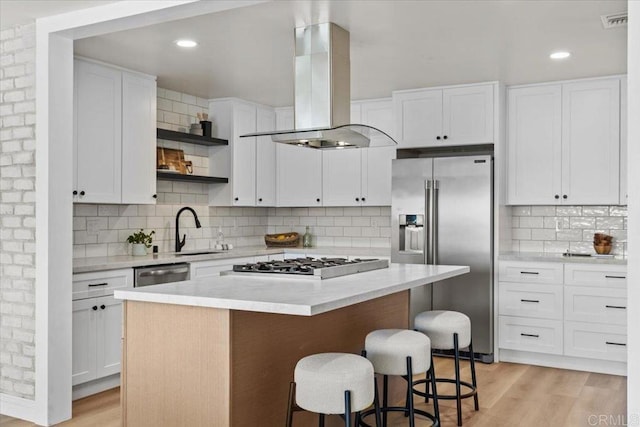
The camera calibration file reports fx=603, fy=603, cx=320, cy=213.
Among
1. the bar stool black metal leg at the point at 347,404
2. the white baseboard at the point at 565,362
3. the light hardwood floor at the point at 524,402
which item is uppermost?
the bar stool black metal leg at the point at 347,404

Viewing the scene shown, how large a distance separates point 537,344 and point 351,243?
225cm

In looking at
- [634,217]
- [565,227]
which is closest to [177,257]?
[565,227]

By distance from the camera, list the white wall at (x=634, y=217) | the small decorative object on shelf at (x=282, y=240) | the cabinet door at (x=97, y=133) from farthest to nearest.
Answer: the small decorative object on shelf at (x=282, y=240) < the cabinet door at (x=97, y=133) < the white wall at (x=634, y=217)

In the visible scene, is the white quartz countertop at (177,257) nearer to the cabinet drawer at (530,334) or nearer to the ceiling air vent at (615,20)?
the cabinet drawer at (530,334)

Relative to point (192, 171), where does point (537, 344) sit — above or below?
below

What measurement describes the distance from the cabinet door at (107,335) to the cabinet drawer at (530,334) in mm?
3235

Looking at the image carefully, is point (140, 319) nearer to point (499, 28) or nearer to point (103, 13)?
point (103, 13)

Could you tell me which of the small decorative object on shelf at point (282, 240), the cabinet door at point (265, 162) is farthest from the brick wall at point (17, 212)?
the small decorative object on shelf at point (282, 240)

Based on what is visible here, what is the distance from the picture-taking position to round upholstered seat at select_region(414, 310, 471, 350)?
12.1ft

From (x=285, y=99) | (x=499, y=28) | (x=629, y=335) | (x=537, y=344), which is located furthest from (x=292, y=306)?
(x=285, y=99)

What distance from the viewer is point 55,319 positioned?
149 inches

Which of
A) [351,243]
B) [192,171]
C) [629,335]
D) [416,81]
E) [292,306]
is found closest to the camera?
[629,335]

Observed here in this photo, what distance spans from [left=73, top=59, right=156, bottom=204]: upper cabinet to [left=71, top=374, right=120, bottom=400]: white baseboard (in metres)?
1.33

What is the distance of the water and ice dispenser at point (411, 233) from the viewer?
18.3 ft
